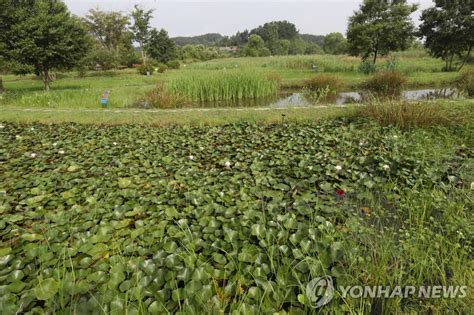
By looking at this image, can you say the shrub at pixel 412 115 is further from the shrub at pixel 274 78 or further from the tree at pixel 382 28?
the tree at pixel 382 28

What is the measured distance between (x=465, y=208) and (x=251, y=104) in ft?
26.3

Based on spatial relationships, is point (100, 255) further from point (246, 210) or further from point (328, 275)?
point (328, 275)

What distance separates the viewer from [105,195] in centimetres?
291

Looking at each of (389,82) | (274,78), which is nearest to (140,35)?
(274,78)

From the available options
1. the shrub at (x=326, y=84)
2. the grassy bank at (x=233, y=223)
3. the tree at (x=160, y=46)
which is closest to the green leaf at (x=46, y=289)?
the grassy bank at (x=233, y=223)

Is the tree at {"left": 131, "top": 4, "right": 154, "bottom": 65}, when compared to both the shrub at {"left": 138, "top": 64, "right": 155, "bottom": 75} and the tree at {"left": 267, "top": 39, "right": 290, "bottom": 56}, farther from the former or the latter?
the tree at {"left": 267, "top": 39, "right": 290, "bottom": 56}

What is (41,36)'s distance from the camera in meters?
10.8

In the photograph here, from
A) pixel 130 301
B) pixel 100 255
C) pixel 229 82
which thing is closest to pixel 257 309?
pixel 130 301

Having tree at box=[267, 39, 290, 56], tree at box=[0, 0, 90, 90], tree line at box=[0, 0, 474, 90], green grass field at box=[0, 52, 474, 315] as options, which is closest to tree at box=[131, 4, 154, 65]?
tree line at box=[0, 0, 474, 90]

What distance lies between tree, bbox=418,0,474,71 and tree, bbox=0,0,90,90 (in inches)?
750

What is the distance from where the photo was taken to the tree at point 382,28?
16.2m

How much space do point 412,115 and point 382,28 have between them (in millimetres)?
14236

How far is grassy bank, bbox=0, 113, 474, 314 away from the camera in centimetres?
169

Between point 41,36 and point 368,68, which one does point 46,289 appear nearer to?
point 41,36
